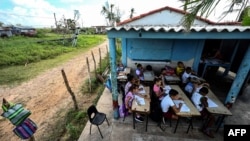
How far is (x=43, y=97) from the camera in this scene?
741 centimetres

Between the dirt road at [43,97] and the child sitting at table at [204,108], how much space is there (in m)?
4.67

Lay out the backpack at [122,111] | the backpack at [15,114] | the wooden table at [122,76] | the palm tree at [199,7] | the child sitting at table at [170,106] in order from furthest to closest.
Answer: the wooden table at [122,76]
the backpack at [122,111]
the child sitting at table at [170,106]
the backpack at [15,114]
the palm tree at [199,7]

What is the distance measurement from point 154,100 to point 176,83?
141cm

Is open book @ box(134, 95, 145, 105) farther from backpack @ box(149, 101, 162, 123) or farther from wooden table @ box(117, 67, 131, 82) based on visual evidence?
wooden table @ box(117, 67, 131, 82)

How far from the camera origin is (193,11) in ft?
7.29

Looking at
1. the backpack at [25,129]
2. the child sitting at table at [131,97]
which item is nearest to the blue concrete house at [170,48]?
the child sitting at table at [131,97]

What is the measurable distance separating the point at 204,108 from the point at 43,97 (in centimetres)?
739

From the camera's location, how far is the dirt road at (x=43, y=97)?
5282 millimetres

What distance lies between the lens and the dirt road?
528cm

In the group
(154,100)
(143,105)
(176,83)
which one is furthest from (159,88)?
(176,83)

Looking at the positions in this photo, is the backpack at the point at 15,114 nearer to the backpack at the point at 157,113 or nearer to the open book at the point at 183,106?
the backpack at the point at 157,113

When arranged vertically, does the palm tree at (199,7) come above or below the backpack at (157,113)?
above

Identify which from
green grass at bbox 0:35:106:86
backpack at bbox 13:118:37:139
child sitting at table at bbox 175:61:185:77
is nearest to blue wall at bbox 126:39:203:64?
child sitting at table at bbox 175:61:185:77

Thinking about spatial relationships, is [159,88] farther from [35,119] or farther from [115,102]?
[35,119]
